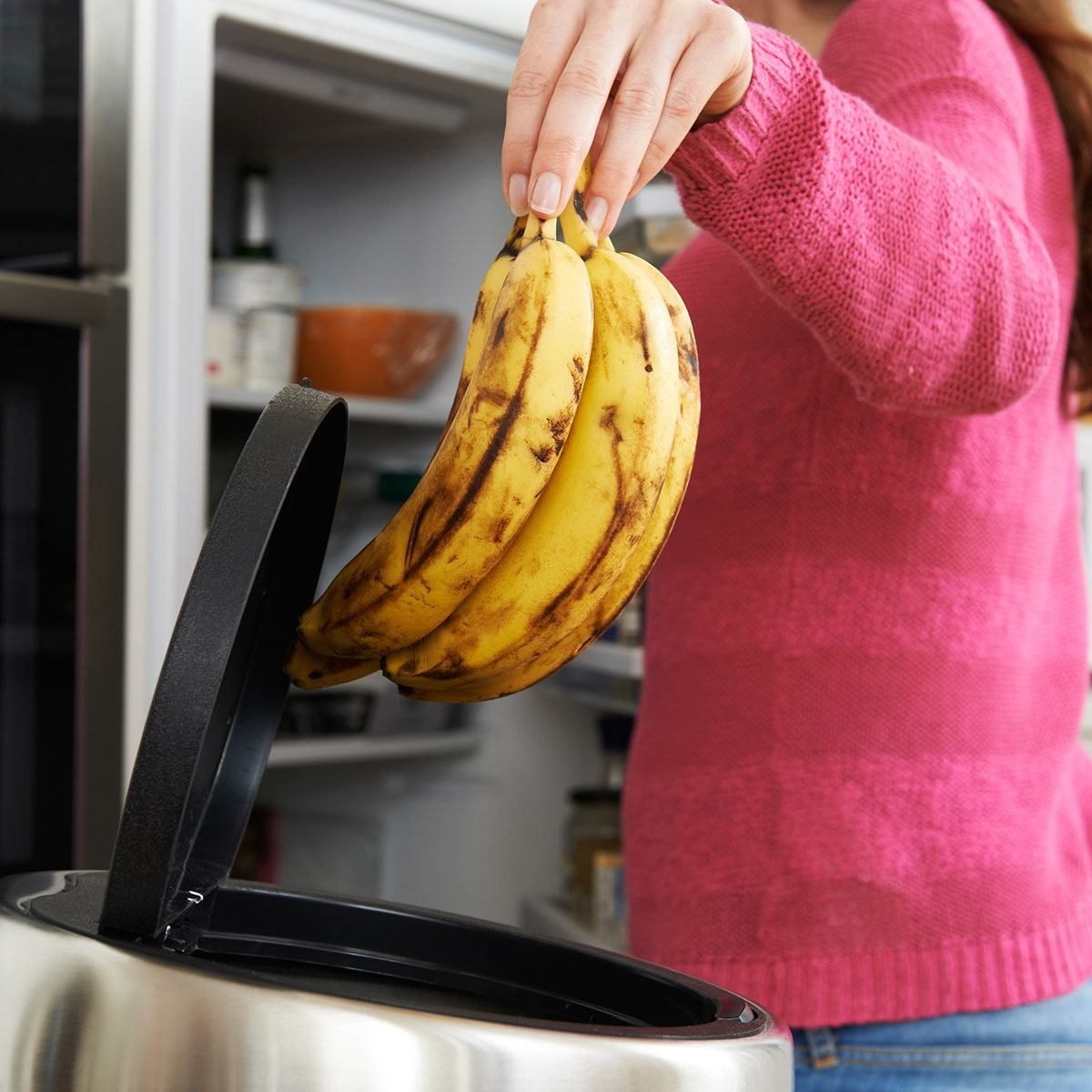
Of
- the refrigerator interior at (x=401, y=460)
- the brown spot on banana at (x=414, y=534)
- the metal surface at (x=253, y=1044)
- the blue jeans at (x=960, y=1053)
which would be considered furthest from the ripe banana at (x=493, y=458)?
the refrigerator interior at (x=401, y=460)

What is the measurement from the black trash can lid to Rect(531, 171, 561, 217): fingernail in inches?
3.4

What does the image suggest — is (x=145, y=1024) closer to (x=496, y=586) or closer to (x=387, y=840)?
(x=496, y=586)

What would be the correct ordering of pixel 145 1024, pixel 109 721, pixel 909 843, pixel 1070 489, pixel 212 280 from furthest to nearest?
pixel 212 280
pixel 109 721
pixel 1070 489
pixel 909 843
pixel 145 1024

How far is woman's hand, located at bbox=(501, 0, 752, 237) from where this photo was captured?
0.42 meters

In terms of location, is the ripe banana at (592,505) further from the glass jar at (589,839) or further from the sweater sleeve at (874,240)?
the glass jar at (589,839)

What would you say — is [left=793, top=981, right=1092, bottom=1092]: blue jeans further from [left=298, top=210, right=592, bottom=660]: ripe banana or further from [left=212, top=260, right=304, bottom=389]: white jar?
[left=212, top=260, right=304, bottom=389]: white jar

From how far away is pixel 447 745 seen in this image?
1.64m

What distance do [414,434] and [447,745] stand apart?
39 cm

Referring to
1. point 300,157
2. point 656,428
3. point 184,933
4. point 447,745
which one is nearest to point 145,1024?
point 184,933

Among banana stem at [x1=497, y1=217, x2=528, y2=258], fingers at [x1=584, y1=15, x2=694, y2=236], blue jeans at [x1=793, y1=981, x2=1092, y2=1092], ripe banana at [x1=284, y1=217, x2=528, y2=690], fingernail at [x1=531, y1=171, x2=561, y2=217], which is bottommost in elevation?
blue jeans at [x1=793, y1=981, x2=1092, y2=1092]

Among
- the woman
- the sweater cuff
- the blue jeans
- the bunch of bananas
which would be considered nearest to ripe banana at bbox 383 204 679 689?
the bunch of bananas

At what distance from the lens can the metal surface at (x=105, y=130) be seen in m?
1.20

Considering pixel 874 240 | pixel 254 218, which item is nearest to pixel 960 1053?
pixel 874 240

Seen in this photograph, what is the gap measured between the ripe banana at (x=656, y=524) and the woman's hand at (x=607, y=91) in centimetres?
4
